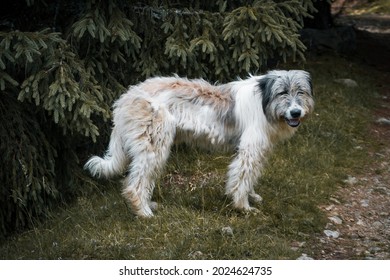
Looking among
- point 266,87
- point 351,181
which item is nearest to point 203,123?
point 266,87

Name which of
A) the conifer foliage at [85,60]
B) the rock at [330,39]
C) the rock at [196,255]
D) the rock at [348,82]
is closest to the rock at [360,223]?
the rock at [196,255]

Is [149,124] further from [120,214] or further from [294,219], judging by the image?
[294,219]

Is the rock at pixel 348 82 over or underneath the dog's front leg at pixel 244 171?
underneath

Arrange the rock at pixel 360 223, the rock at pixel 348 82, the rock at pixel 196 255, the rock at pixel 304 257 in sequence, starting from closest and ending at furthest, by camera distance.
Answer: the rock at pixel 196 255 → the rock at pixel 304 257 → the rock at pixel 360 223 → the rock at pixel 348 82

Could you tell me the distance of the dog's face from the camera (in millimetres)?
6074

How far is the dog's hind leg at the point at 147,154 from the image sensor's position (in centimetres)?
624

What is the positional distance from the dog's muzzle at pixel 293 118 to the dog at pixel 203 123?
10 mm

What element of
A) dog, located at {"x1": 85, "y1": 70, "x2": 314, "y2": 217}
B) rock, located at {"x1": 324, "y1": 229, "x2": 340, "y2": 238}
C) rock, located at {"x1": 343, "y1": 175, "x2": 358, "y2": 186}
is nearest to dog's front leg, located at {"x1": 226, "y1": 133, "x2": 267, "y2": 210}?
dog, located at {"x1": 85, "y1": 70, "x2": 314, "y2": 217}

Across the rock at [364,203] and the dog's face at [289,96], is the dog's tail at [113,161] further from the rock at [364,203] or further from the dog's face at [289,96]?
the rock at [364,203]

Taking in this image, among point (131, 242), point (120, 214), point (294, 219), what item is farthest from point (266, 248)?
point (120, 214)

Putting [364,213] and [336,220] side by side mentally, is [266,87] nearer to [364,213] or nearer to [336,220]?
[336,220]

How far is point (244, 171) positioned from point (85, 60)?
2.32 metres

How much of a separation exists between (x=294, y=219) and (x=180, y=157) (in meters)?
2.02

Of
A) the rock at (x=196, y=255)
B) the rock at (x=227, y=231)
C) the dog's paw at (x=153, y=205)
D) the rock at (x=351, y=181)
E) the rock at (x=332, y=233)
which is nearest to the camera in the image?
the rock at (x=196, y=255)
